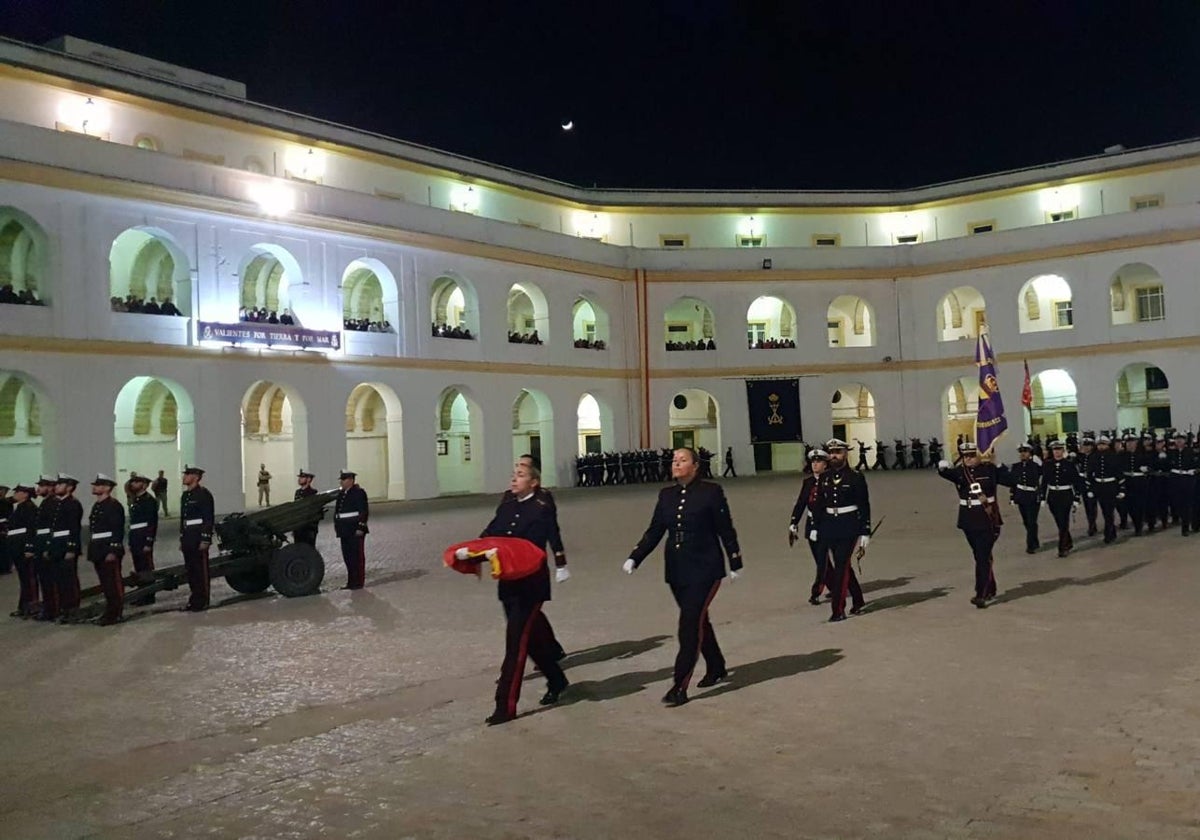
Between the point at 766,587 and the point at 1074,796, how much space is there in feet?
23.6

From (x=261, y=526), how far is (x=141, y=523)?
1431mm

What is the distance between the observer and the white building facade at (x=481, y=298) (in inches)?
965

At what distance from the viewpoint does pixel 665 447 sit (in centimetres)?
3888

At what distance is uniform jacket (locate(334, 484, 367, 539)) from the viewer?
13.6 metres

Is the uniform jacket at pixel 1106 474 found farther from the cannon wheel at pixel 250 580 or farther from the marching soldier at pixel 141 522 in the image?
the marching soldier at pixel 141 522

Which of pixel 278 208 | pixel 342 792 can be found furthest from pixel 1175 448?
pixel 278 208

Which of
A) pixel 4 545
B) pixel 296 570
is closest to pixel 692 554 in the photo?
pixel 296 570

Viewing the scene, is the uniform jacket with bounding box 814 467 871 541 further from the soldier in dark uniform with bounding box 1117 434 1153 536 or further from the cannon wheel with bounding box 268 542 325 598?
the soldier in dark uniform with bounding box 1117 434 1153 536

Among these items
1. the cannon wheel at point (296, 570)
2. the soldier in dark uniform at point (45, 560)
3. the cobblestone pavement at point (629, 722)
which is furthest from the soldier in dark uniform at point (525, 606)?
the soldier in dark uniform at point (45, 560)

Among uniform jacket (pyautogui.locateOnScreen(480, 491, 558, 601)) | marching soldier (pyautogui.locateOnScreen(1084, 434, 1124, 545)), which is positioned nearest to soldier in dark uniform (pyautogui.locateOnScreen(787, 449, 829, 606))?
uniform jacket (pyautogui.locateOnScreen(480, 491, 558, 601))

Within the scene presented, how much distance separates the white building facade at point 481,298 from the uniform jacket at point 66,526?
12386mm

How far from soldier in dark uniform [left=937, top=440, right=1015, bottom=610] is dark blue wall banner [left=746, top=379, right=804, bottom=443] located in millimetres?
28491

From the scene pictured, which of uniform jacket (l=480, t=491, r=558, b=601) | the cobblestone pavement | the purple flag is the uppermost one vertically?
the purple flag

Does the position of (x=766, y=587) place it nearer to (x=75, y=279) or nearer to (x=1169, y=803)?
(x=1169, y=803)
